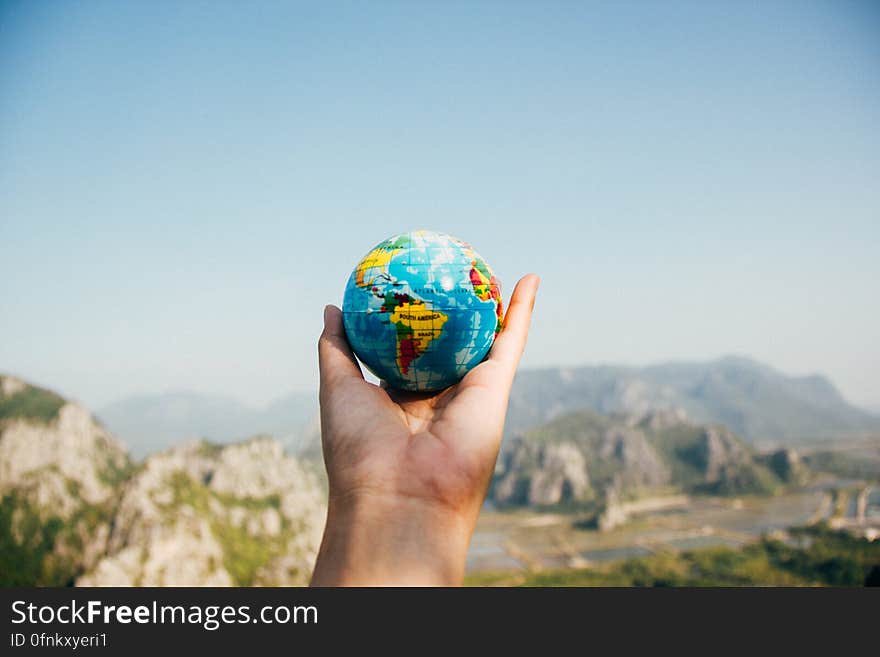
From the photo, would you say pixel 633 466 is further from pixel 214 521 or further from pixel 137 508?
pixel 137 508

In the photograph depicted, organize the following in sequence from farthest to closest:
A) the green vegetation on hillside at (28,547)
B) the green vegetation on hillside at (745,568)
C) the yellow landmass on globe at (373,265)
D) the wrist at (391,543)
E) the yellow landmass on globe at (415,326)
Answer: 1. the green vegetation on hillside at (745,568)
2. the green vegetation on hillside at (28,547)
3. the yellow landmass on globe at (373,265)
4. the yellow landmass on globe at (415,326)
5. the wrist at (391,543)

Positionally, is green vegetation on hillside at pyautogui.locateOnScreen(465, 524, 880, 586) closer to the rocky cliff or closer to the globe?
the rocky cliff

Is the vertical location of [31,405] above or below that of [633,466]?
above

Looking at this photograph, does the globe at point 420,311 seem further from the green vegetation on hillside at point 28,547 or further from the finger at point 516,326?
the green vegetation on hillside at point 28,547

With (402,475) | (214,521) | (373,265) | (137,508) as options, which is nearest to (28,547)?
(137,508)

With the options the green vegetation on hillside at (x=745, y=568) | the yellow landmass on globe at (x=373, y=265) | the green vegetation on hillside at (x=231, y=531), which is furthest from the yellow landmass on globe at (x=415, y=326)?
the green vegetation on hillside at (x=745, y=568)

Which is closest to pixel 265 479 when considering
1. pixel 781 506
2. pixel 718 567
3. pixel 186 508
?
pixel 186 508

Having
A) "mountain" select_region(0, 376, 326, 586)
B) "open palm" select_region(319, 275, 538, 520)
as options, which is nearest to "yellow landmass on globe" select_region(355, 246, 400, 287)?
"open palm" select_region(319, 275, 538, 520)
